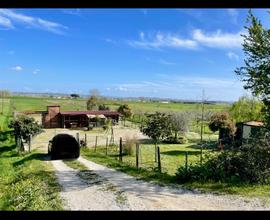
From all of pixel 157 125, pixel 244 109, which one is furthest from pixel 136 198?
pixel 244 109

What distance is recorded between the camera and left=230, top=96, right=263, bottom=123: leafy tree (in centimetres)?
4276

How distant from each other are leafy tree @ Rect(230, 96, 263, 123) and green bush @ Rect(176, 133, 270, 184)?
2995 centimetres

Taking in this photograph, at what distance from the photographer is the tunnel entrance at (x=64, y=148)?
23.0 metres

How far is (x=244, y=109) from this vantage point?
4419 centimetres

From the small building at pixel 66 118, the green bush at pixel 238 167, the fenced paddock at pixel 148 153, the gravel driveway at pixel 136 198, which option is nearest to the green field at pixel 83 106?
the small building at pixel 66 118

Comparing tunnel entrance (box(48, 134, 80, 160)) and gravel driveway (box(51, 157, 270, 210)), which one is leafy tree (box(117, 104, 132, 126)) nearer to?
tunnel entrance (box(48, 134, 80, 160))

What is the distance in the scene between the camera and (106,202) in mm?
9828

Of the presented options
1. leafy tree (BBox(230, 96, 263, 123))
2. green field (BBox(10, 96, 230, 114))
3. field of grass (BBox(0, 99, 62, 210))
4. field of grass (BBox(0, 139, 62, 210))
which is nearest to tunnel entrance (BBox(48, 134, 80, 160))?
field of grass (BBox(0, 99, 62, 210))

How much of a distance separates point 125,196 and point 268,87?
7380 mm

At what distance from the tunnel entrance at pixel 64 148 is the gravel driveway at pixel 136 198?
9.49 metres

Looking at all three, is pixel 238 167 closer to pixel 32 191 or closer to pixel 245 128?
pixel 32 191

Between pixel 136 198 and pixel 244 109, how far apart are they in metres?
36.7

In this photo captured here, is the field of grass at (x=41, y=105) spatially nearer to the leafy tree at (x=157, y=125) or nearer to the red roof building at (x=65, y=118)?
the red roof building at (x=65, y=118)
